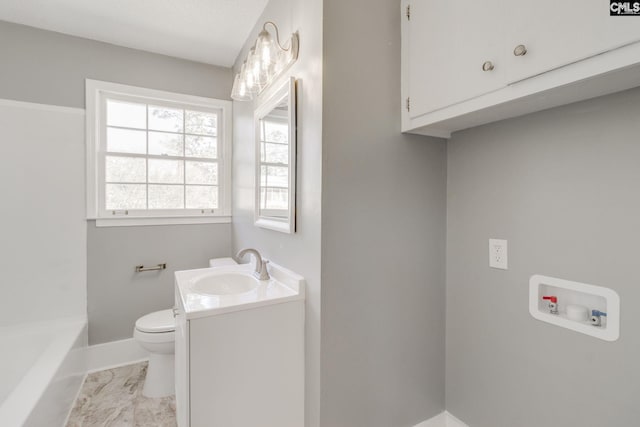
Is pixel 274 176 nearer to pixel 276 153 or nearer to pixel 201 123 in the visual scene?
pixel 276 153

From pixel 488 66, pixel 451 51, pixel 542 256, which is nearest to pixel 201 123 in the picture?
pixel 451 51

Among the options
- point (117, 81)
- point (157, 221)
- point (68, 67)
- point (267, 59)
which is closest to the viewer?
point (267, 59)

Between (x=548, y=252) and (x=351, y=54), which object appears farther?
(x=351, y=54)

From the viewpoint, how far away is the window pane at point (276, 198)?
1544 millimetres

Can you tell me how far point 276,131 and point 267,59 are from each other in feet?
1.23

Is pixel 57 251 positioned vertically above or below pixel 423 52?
below

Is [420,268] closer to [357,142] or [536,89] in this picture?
[357,142]

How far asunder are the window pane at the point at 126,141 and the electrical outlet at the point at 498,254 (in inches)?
102

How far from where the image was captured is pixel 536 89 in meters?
0.91

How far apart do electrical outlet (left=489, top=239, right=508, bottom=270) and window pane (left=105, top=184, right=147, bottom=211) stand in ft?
8.23

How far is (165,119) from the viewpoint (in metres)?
2.46

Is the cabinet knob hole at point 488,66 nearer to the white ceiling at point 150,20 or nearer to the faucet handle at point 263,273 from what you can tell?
the faucet handle at point 263,273

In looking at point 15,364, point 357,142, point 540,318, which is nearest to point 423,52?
point 357,142

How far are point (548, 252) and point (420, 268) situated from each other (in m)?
0.55
